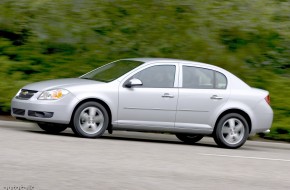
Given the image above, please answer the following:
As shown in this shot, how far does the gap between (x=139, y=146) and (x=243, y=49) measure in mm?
7782

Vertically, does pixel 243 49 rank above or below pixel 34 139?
above

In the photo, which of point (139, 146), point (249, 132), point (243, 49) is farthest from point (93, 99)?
point (243, 49)

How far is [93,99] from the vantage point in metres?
12.9

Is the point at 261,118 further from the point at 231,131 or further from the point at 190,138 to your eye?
the point at 190,138

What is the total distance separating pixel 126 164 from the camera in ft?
33.2

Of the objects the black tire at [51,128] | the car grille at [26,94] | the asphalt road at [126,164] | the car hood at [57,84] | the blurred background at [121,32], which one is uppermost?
the blurred background at [121,32]

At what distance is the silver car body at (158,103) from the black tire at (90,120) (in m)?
0.11

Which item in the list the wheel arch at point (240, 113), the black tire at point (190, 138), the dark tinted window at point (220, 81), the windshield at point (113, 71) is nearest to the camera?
the windshield at point (113, 71)

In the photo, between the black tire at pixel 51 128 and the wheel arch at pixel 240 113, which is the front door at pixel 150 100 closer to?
the wheel arch at pixel 240 113

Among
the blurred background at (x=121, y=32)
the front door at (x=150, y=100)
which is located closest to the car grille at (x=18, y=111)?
the front door at (x=150, y=100)

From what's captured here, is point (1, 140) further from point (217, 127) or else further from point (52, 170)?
point (217, 127)

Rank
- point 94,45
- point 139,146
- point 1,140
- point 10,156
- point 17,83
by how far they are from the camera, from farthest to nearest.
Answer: point 94,45, point 17,83, point 139,146, point 1,140, point 10,156

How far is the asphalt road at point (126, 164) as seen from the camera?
8.66 meters

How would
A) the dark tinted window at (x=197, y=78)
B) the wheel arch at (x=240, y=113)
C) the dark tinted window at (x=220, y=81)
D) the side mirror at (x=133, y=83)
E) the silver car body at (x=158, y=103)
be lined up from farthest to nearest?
the dark tinted window at (x=220, y=81), the wheel arch at (x=240, y=113), the dark tinted window at (x=197, y=78), the side mirror at (x=133, y=83), the silver car body at (x=158, y=103)
